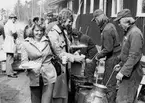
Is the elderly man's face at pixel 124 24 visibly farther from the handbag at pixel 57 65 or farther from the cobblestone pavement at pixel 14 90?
the cobblestone pavement at pixel 14 90

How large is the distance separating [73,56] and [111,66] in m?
1.57

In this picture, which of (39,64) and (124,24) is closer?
(39,64)

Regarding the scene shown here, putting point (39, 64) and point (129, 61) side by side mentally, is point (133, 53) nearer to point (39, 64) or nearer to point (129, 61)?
point (129, 61)

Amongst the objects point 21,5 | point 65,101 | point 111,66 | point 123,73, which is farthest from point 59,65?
point 21,5

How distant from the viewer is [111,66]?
661 cm

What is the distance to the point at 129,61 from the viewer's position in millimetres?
5020

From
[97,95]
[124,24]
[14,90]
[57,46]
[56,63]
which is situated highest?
[124,24]

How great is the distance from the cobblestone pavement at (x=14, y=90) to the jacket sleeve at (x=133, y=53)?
10.0 ft

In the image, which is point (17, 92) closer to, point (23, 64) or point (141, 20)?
point (23, 64)

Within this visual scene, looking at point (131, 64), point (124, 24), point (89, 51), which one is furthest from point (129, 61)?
point (89, 51)

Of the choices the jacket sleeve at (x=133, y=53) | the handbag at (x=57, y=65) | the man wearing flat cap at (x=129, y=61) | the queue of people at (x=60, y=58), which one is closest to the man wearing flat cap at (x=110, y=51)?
the queue of people at (x=60, y=58)

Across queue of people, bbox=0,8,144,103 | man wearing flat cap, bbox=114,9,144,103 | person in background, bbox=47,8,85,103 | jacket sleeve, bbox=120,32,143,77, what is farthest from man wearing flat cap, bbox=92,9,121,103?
jacket sleeve, bbox=120,32,143,77

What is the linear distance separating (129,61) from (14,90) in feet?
14.5

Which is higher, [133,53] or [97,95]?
[133,53]
